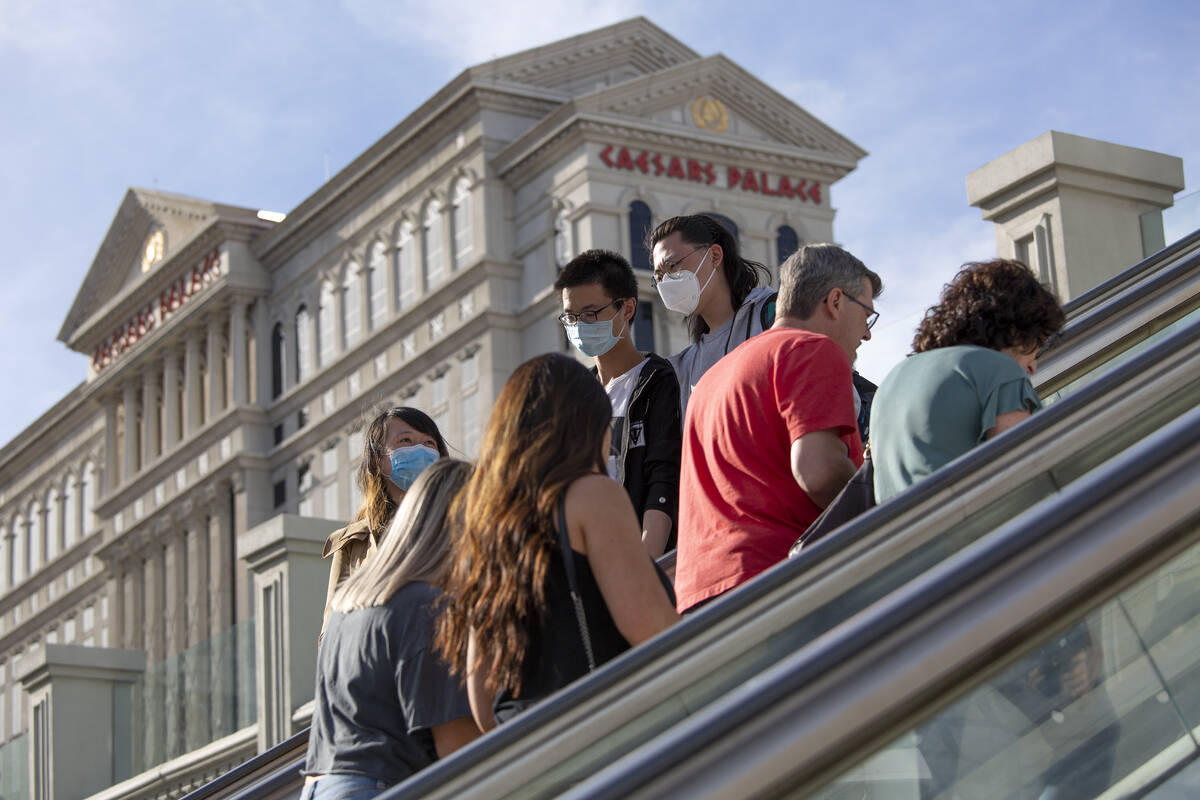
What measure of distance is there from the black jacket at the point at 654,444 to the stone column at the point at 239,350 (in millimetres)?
40095

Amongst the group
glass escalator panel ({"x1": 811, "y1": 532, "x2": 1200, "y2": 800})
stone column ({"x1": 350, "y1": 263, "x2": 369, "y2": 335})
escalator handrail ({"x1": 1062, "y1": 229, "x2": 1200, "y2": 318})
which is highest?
stone column ({"x1": 350, "y1": 263, "x2": 369, "y2": 335})

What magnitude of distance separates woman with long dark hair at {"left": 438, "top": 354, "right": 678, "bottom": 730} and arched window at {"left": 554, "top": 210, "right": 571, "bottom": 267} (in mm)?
32887

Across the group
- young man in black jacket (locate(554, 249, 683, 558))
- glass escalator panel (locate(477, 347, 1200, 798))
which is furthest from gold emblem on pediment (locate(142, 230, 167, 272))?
glass escalator panel (locate(477, 347, 1200, 798))

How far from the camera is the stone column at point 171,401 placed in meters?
48.7

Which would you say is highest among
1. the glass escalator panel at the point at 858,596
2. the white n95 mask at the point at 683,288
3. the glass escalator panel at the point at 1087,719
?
the white n95 mask at the point at 683,288

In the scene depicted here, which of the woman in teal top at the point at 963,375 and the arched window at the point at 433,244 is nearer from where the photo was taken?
the woman in teal top at the point at 963,375

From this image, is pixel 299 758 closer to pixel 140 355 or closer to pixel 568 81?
pixel 568 81

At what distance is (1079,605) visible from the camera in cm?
261

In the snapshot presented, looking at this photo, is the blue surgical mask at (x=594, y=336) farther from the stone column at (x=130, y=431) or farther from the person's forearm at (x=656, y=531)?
the stone column at (x=130, y=431)

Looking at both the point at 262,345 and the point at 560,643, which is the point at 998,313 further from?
the point at 262,345

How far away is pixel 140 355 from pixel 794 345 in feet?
155

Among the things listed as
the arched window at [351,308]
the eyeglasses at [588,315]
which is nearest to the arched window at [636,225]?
the arched window at [351,308]

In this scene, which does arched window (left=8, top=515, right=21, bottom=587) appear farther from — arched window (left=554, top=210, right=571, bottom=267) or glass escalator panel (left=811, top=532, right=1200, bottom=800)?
glass escalator panel (left=811, top=532, right=1200, bottom=800)

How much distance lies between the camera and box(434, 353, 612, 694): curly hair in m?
3.57
